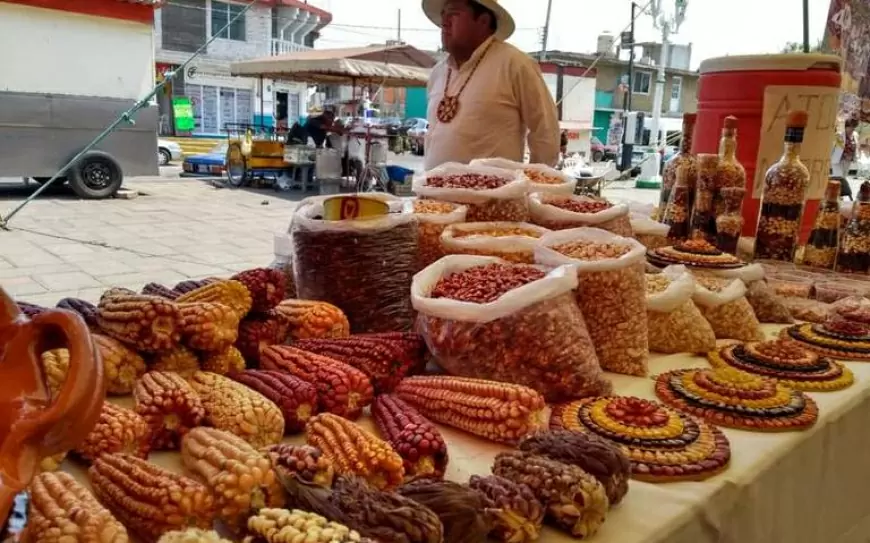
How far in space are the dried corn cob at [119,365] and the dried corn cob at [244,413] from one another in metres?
0.13

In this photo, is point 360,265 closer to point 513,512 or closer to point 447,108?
point 513,512

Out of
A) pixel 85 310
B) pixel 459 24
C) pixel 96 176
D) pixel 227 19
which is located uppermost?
pixel 227 19

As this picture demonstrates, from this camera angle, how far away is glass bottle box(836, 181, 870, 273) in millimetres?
2156

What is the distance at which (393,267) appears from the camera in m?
1.49

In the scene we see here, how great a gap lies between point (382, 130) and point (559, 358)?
10.8 metres

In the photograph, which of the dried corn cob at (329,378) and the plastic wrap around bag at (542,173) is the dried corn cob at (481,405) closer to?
the dried corn cob at (329,378)

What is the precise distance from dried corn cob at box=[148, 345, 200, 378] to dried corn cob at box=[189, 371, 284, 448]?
8 cm

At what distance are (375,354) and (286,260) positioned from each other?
2.19 feet

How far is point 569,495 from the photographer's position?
85cm

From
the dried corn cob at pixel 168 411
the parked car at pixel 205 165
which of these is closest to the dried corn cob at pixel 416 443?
the dried corn cob at pixel 168 411

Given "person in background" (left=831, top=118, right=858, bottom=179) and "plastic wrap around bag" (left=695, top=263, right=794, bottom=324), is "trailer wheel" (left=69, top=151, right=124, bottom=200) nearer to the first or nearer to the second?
"person in background" (left=831, top=118, right=858, bottom=179)

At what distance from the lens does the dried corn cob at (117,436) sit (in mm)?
890

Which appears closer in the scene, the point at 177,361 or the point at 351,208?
the point at 177,361

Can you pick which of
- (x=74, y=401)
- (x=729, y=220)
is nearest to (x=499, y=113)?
(x=729, y=220)
